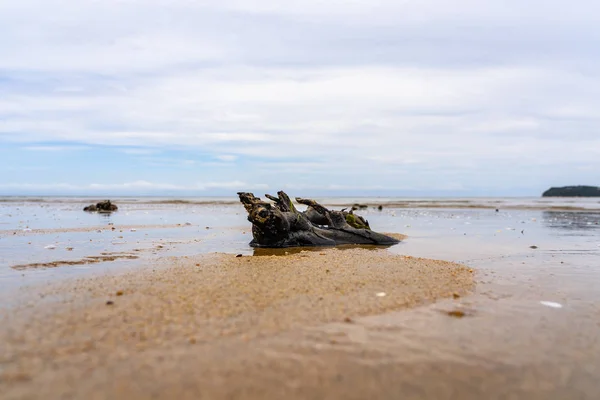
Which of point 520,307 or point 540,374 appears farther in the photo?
point 520,307

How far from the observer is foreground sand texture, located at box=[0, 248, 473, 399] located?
13.9 feet

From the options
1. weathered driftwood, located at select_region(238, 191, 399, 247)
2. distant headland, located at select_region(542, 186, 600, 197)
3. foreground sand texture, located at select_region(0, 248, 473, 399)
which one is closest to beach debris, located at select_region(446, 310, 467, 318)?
foreground sand texture, located at select_region(0, 248, 473, 399)

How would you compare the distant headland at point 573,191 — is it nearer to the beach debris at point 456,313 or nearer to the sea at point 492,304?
the sea at point 492,304

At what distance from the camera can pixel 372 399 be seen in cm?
406

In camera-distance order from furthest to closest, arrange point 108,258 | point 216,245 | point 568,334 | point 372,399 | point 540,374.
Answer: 1. point 216,245
2. point 108,258
3. point 568,334
4. point 540,374
5. point 372,399

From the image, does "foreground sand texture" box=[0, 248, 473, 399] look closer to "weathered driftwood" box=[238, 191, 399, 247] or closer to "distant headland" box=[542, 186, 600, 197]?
"weathered driftwood" box=[238, 191, 399, 247]

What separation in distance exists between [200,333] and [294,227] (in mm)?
11029

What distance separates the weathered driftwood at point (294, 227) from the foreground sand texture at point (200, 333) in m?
5.55

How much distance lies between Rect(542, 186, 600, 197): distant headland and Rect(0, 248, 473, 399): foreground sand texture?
17075 cm

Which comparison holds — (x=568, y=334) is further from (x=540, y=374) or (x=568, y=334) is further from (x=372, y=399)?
(x=372, y=399)

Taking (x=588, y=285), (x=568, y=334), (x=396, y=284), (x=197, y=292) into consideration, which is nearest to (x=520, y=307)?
(x=568, y=334)

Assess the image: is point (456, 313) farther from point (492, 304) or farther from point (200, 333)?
point (200, 333)

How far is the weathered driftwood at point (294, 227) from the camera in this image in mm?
15453

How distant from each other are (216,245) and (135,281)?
756 cm
